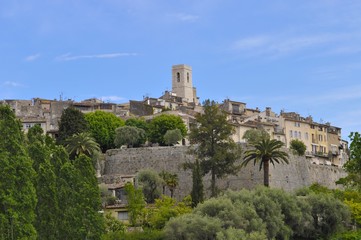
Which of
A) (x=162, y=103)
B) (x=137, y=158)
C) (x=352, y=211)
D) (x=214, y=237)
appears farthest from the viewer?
(x=162, y=103)

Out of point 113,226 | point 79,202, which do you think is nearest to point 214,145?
point 113,226

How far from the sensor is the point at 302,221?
57.7 m

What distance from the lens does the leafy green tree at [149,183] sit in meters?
72.2

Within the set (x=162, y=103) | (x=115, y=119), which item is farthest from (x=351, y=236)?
(x=162, y=103)

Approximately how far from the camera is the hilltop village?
110969 millimetres

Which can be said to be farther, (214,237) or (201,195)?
(201,195)

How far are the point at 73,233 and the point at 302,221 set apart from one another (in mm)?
22075

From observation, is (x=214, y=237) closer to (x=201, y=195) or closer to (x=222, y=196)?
(x=222, y=196)

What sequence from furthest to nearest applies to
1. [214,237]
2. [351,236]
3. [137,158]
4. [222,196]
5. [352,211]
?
1. [137,158]
2. [352,211]
3. [351,236]
4. [222,196]
5. [214,237]

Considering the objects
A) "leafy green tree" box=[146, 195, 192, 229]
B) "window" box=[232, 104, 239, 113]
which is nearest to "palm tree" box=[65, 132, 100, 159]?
"leafy green tree" box=[146, 195, 192, 229]

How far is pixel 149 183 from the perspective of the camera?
7350 cm

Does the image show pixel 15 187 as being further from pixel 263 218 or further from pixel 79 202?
pixel 263 218

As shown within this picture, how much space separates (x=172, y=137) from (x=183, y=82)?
56057 millimetres

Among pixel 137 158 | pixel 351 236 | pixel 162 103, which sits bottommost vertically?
pixel 351 236
